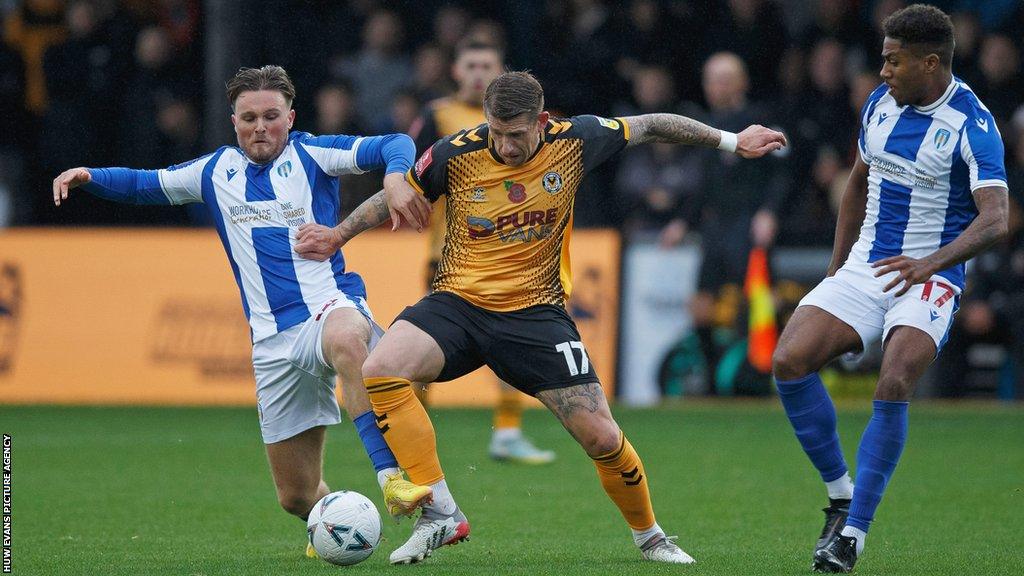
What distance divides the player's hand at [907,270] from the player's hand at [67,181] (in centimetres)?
332

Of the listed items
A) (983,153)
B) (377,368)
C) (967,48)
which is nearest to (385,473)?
(377,368)

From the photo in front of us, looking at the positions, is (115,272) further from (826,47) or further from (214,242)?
(826,47)

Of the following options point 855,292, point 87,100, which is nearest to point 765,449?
point 855,292

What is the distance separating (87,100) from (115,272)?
3205 mm

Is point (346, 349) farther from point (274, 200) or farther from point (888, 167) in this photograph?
point (888, 167)

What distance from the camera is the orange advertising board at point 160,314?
13.4m

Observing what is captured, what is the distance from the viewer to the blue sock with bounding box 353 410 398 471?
242 inches

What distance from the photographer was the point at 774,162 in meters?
13.2

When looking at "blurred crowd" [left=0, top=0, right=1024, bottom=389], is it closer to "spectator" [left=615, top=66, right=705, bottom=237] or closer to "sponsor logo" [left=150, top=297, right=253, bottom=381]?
"spectator" [left=615, top=66, right=705, bottom=237]

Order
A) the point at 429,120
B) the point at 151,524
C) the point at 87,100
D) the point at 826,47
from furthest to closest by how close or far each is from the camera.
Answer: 1. the point at 87,100
2. the point at 826,47
3. the point at 429,120
4. the point at 151,524

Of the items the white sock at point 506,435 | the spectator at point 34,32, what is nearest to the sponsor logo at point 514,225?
the white sock at point 506,435

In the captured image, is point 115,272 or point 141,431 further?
point 115,272

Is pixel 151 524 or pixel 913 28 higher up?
pixel 913 28

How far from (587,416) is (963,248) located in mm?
1616
